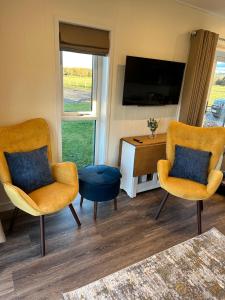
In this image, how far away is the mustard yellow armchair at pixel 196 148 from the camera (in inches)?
84.2

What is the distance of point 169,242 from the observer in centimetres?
207

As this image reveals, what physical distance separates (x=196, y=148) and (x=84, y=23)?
1.81 meters

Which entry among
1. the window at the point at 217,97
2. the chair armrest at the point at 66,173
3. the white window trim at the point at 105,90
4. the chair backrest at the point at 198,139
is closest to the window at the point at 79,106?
the white window trim at the point at 105,90

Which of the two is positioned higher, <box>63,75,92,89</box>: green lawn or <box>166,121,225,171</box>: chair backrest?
<box>63,75,92,89</box>: green lawn

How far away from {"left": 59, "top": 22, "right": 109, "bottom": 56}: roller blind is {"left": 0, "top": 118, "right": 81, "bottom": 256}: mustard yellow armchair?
2.74 ft

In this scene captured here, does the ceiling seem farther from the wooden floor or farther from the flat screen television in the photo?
→ the wooden floor

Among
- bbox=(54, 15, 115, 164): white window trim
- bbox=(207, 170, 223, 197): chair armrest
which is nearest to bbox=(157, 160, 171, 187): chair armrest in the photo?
bbox=(207, 170, 223, 197): chair armrest

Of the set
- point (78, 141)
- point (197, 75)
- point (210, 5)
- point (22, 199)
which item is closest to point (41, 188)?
point (22, 199)

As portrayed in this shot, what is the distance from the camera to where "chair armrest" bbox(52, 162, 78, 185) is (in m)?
2.11

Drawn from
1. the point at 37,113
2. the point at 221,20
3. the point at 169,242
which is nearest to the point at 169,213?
the point at 169,242

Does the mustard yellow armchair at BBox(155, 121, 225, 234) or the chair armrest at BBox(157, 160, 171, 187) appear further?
the chair armrest at BBox(157, 160, 171, 187)

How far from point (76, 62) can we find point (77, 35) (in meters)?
0.31

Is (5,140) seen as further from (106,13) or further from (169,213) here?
(169,213)

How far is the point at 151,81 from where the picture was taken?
2.78 metres
